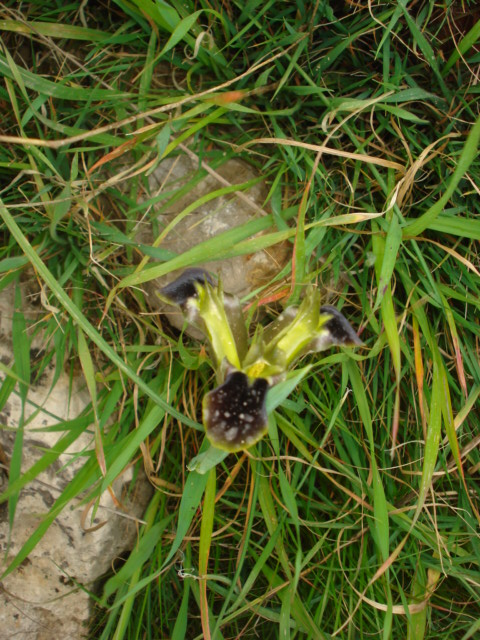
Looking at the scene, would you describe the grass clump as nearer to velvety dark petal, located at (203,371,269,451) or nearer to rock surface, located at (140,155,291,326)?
rock surface, located at (140,155,291,326)

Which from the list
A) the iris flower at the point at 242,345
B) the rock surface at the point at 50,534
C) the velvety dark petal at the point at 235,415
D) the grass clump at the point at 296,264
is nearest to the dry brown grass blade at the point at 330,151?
the grass clump at the point at 296,264

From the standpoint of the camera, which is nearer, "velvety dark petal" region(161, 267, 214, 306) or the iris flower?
the iris flower

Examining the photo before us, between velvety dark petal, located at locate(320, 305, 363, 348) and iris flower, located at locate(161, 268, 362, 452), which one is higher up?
iris flower, located at locate(161, 268, 362, 452)

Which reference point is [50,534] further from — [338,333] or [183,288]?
[338,333]

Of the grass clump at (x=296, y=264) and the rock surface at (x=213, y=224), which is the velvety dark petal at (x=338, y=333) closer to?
the grass clump at (x=296, y=264)

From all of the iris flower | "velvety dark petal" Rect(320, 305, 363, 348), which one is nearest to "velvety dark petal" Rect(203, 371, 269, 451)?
the iris flower

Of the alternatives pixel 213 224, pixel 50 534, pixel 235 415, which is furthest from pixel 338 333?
pixel 50 534
